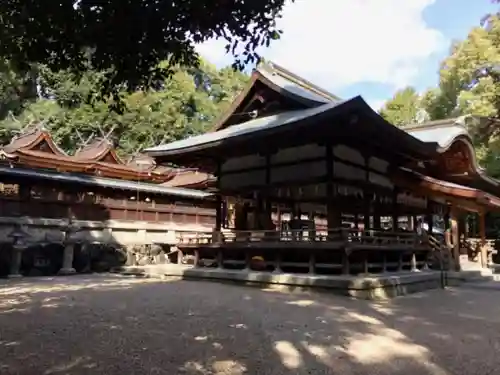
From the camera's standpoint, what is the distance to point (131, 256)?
18422 mm

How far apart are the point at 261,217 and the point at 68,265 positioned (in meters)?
6.79

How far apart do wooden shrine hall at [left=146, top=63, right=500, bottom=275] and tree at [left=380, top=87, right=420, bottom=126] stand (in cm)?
2420

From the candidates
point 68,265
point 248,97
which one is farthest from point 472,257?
point 68,265

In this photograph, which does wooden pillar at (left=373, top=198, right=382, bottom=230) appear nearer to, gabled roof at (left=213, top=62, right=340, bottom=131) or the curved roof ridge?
gabled roof at (left=213, top=62, right=340, bottom=131)

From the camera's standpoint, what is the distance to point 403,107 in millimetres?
44906

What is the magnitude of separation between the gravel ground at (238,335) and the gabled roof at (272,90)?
293 inches

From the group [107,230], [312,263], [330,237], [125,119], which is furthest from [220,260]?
[125,119]

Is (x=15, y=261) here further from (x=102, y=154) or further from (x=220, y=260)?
(x=102, y=154)

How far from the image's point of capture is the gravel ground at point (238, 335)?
455 cm

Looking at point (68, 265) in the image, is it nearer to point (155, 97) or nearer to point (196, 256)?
point (196, 256)

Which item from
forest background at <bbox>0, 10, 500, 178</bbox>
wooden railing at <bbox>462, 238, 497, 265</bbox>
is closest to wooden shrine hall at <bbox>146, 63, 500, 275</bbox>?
wooden railing at <bbox>462, 238, 497, 265</bbox>

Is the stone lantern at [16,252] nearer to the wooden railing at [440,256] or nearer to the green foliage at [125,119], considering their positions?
the wooden railing at [440,256]

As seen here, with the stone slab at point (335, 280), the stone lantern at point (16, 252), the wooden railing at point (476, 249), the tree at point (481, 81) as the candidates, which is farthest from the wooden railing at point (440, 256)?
the stone lantern at point (16, 252)

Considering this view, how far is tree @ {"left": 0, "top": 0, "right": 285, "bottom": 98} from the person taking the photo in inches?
176
